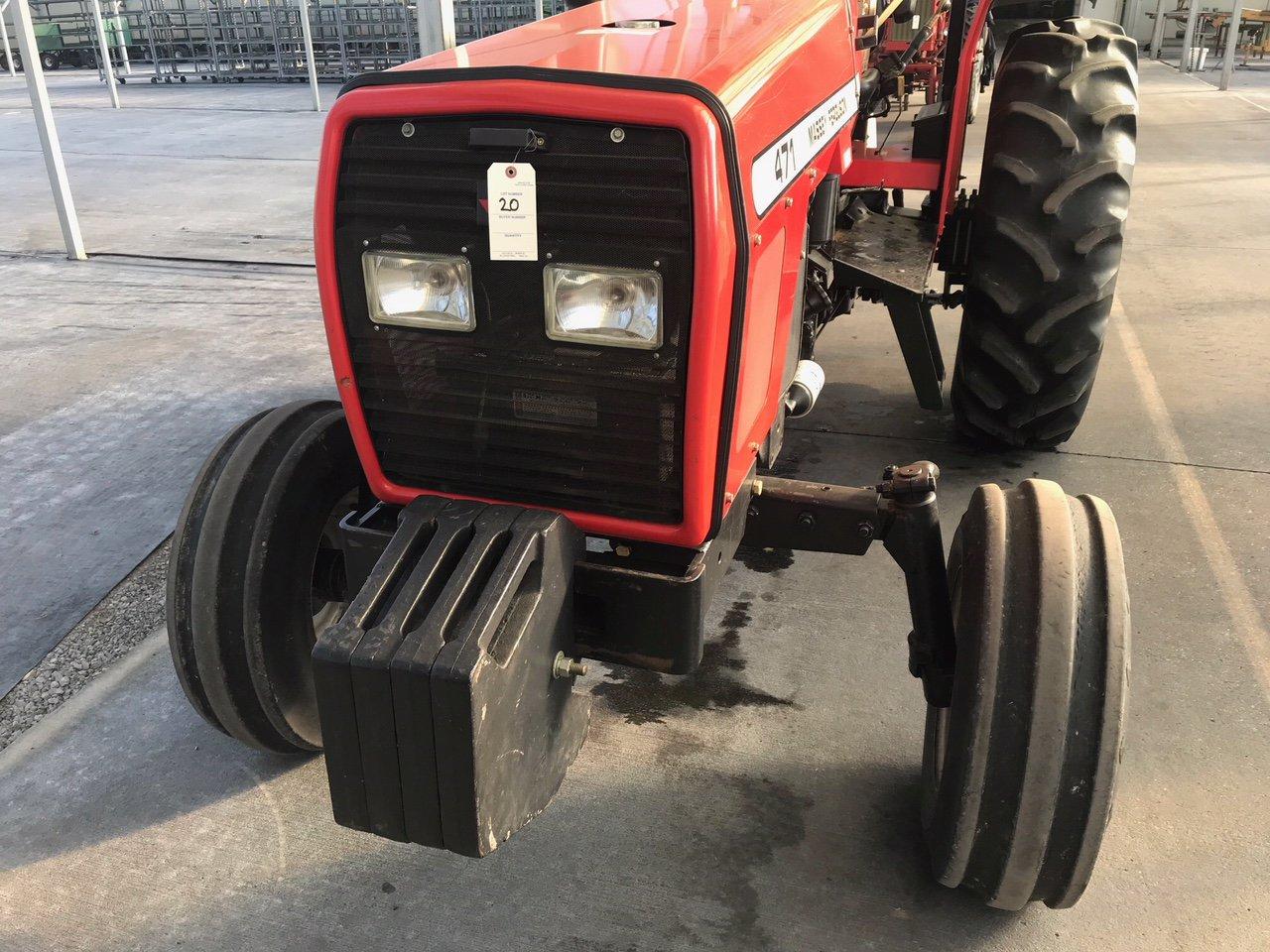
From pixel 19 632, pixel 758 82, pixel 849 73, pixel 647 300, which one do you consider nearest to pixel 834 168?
pixel 849 73

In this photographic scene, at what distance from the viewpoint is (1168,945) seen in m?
1.84

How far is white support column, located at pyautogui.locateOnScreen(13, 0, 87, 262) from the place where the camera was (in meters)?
6.21

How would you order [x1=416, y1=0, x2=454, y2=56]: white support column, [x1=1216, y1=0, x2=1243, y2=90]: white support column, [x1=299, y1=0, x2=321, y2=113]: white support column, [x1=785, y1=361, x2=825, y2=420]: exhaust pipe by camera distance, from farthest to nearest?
1. [x1=1216, y1=0, x2=1243, y2=90]: white support column
2. [x1=299, y1=0, x2=321, y2=113]: white support column
3. [x1=416, y1=0, x2=454, y2=56]: white support column
4. [x1=785, y1=361, x2=825, y2=420]: exhaust pipe

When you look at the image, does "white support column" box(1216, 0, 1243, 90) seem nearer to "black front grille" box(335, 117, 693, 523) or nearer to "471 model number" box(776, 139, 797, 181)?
"471 model number" box(776, 139, 797, 181)

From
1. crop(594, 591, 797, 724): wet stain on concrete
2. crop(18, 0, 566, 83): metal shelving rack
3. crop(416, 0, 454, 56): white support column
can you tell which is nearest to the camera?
crop(594, 591, 797, 724): wet stain on concrete

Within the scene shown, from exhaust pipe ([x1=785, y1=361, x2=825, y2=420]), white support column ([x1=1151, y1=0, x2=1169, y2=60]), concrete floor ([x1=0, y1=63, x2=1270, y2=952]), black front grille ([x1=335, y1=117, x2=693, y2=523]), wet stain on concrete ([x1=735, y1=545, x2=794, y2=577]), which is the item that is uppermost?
black front grille ([x1=335, y1=117, x2=693, y2=523])

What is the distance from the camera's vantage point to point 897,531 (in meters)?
2.04

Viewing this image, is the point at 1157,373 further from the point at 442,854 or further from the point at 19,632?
the point at 19,632

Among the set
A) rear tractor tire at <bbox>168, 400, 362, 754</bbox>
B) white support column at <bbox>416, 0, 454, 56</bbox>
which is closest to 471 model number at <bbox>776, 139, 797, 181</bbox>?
rear tractor tire at <bbox>168, 400, 362, 754</bbox>

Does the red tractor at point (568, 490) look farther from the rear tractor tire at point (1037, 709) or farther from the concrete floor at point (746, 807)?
the concrete floor at point (746, 807)

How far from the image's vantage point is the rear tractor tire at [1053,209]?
2979mm

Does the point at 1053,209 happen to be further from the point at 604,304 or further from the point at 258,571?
the point at 258,571

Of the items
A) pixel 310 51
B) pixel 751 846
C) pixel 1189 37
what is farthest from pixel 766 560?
pixel 1189 37

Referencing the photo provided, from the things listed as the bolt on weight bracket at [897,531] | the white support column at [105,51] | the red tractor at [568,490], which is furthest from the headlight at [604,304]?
the white support column at [105,51]
